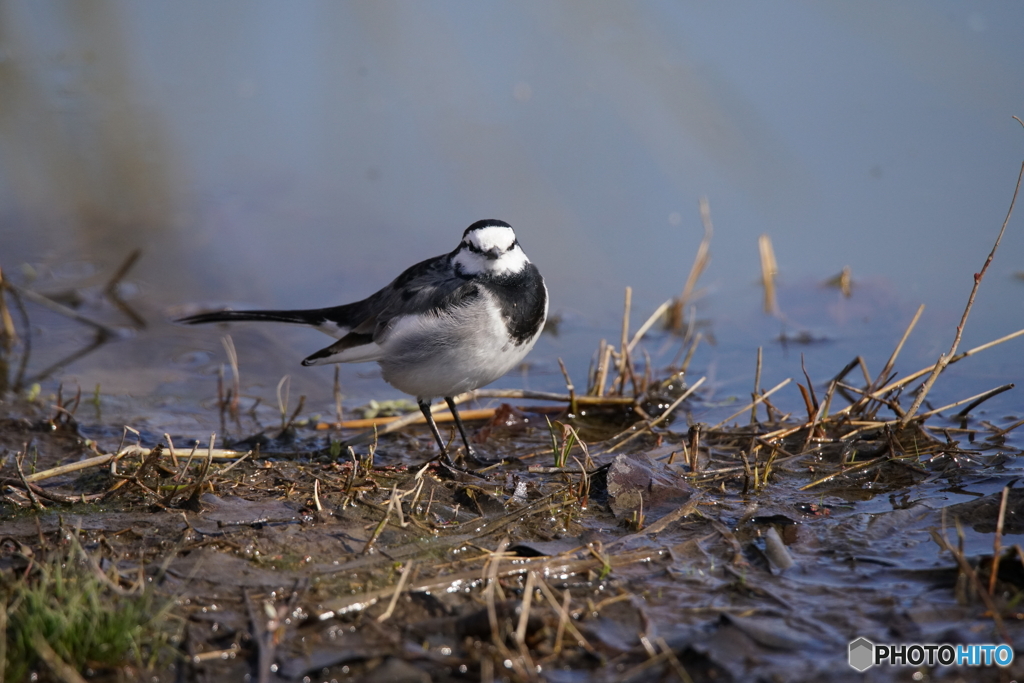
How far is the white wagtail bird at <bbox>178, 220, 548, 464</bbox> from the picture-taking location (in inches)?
192

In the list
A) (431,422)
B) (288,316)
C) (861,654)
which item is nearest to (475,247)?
(431,422)

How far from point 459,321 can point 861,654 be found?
2.63 m

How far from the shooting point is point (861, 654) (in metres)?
2.88

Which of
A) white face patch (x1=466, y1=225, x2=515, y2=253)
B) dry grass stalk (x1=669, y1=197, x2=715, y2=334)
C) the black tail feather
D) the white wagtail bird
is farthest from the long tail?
dry grass stalk (x1=669, y1=197, x2=715, y2=334)

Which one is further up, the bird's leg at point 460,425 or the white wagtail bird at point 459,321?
the white wagtail bird at point 459,321

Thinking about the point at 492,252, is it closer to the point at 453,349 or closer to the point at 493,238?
the point at 493,238

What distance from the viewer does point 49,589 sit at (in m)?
3.01

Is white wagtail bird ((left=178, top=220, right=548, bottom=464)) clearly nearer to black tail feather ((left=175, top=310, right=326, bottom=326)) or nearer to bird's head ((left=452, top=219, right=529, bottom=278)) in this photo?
bird's head ((left=452, top=219, right=529, bottom=278))

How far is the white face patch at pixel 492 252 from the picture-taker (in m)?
5.06

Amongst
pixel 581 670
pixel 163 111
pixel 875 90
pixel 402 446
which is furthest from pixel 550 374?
pixel 163 111

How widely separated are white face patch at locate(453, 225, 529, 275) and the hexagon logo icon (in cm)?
273

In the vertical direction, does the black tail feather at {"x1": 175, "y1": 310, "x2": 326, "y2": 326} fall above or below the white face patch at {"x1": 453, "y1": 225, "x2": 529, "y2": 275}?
below

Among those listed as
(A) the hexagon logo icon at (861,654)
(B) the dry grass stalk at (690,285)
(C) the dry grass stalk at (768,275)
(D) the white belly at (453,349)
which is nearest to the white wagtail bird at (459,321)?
(D) the white belly at (453,349)

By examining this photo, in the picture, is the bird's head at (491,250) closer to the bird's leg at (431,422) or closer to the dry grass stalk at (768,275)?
the bird's leg at (431,422)
